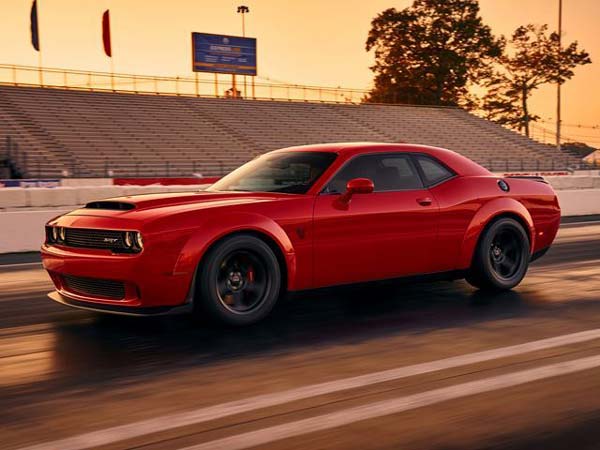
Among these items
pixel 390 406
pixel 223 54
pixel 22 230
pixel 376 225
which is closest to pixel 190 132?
pixel 223 54

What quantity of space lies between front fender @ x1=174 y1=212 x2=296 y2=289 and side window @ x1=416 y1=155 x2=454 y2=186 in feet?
5.83

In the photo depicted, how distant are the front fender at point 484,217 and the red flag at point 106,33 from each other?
38861 mm

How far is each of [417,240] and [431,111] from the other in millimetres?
51088

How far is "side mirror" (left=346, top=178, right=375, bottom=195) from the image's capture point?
22.1 ft

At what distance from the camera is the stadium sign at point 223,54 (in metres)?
50.0

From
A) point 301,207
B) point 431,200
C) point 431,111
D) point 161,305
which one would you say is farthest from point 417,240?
point 431,111

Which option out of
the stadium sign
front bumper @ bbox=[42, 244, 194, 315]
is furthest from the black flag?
front bumper @ bbox=[42, 244, 194, 315]

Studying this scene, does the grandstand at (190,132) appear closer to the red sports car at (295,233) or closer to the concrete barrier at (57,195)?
the concrete barrier at (57,195)

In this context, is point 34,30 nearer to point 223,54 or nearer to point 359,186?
point 223,54

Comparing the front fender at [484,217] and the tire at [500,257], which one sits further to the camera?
the tire at [500,257]

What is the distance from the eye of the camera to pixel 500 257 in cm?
820

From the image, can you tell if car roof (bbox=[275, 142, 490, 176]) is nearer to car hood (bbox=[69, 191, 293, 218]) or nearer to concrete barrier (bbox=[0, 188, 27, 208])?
car hood (bbox=[69, 191, 293, 218])

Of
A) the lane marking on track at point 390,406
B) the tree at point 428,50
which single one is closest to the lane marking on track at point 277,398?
the lane marking on track at point 390,406

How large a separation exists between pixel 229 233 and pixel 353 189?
1.17m
